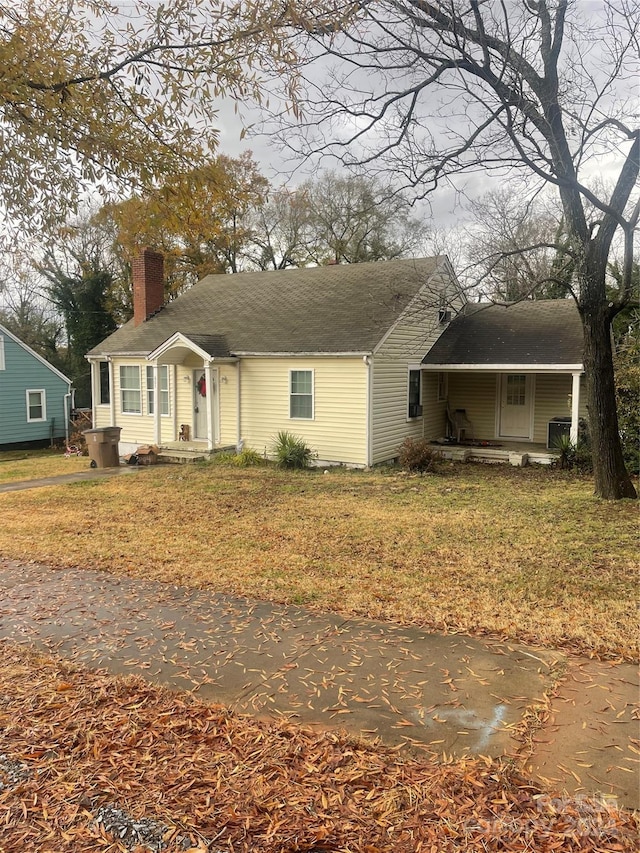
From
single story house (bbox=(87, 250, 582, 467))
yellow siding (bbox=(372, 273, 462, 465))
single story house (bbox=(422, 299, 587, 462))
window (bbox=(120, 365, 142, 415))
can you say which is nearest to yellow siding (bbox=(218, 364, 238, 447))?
single story house (bbox=(87, 250, 582, 467))

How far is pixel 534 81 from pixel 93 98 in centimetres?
769

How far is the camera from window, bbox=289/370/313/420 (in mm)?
15797

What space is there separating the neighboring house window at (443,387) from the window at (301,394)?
4977 mm

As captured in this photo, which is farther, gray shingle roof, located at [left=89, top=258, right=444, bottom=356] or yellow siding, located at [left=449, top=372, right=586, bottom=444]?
yellow siding, located at [left=449, top=372, right=586, bottom=444]

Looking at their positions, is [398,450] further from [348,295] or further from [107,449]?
[107,449]

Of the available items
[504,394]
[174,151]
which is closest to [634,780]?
[174,151]

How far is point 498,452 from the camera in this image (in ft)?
51.6

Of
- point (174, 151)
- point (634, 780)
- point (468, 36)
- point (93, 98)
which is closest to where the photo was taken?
point (634, 780)

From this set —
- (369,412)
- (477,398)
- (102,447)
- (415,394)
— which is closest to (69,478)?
(102,447)

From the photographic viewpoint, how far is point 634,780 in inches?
123

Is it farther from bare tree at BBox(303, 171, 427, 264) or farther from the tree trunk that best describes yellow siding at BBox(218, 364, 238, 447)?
bare tree at BBox(303, 171, 427, 264)

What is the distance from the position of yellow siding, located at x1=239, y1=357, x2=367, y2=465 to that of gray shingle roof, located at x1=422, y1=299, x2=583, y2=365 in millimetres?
3287

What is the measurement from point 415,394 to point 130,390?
30.6 ft

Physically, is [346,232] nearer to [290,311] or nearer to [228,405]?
[290,311]
